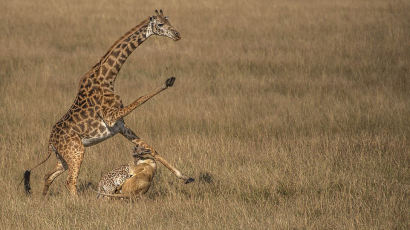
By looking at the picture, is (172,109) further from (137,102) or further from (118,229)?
(118,229)

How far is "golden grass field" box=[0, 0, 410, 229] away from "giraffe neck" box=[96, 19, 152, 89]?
44.8 inches

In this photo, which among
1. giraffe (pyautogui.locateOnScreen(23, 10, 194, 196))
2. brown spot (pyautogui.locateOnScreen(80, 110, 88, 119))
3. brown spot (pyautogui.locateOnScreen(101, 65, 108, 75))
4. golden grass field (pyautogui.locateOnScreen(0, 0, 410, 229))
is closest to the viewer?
golden grass field (pyautogui.locateOnScreen(0, 0, 410, 229))

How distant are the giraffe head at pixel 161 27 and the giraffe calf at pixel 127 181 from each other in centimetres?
135

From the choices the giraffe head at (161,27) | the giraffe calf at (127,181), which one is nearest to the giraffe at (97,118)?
the giraffe head at (161,27)

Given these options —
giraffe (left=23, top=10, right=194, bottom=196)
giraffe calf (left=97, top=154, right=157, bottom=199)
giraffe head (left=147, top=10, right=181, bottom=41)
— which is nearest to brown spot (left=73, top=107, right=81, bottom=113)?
giraffe (left=23, top=10, right=194, bottom=196)

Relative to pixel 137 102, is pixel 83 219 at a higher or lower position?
lower

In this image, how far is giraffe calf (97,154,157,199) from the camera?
6281 mm

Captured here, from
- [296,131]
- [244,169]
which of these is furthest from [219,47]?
[244,169]

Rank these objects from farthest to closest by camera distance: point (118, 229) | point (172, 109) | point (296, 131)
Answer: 1. point (172, 109)
2. point (296, 131)
3. point (118, 229)

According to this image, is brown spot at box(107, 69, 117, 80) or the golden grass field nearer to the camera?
the golden grass field

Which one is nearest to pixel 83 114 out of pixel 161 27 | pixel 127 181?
pixel 127 181

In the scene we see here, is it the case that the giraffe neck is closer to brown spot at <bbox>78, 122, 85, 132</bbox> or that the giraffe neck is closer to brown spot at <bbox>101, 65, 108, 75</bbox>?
brown spot at <bbox>101, 65, 108, 75</bbox>

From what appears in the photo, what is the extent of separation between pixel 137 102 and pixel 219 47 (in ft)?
28.2

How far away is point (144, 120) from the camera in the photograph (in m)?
9.93
